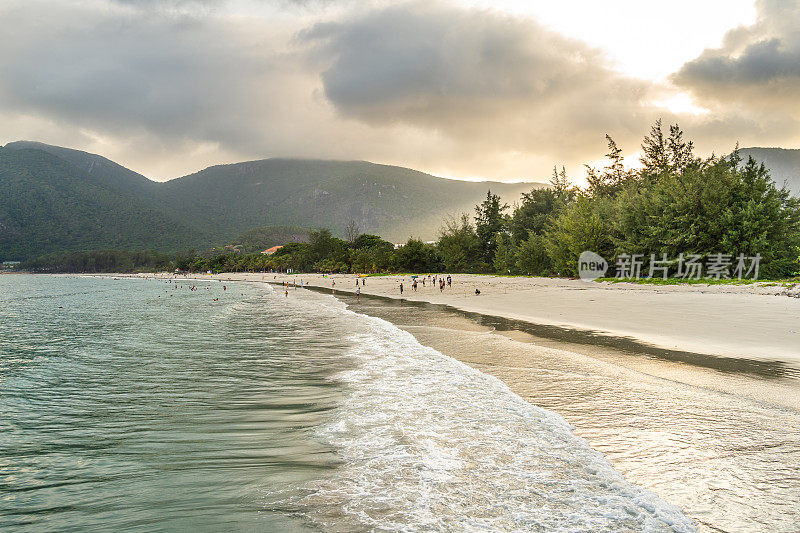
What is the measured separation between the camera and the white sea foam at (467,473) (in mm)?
4367

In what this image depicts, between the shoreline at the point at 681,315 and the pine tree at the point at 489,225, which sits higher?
the pine tree at the point at 489,225

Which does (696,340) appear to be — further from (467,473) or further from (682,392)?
(467,473)

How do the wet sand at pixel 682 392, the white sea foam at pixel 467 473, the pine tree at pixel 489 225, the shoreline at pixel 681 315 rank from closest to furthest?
the white sea foam at pixel 467 473 → the wet sand at pixel 682 392 → the shoreline at pixel 681 315 → the pine tree at pixel 489 225

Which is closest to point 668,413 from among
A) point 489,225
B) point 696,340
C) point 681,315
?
point 696,340

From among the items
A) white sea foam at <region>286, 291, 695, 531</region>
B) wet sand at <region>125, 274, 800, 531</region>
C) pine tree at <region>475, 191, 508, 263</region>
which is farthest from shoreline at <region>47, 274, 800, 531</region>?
pine tree at <region>475, 191, 508, 263</region>

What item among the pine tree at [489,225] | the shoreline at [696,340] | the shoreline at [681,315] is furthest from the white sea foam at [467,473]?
the pine tree at [489,225]

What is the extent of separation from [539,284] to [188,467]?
45.3 m

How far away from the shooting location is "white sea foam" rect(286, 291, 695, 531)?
4367mm

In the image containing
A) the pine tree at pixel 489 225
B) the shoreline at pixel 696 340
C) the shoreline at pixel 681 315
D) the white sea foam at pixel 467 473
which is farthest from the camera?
the pine tree at pixel 489 225

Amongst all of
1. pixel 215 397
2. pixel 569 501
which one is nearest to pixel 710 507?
pixel 569 501

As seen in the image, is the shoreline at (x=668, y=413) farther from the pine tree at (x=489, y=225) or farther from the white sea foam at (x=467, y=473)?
the pine tree at (x=489, y=225)

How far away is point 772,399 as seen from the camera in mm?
8281

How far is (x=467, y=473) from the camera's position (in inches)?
218

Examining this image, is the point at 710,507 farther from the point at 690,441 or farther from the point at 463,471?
the point at 463,471
